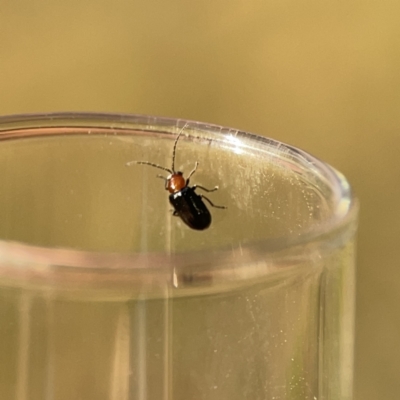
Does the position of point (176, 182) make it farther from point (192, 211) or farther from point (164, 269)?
point (164, 269)

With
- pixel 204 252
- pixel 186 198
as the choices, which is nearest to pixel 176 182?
pixel 186 198

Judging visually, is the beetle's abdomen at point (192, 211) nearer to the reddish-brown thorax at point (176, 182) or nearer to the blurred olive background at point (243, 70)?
the reddish-brown thorax at point (176, 182)

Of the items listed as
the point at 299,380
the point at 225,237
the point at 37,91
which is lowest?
the point at 299,380

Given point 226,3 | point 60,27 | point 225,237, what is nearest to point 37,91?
point 60,27

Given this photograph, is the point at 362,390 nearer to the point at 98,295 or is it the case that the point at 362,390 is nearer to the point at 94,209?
the point at 94,209

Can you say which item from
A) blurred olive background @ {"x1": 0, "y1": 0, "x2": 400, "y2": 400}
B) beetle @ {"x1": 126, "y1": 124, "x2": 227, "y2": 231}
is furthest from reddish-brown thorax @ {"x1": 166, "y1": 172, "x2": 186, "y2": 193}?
blurred olive background @ {"x1": 0, "y1": 0, "x2": 400, "y2": 400}

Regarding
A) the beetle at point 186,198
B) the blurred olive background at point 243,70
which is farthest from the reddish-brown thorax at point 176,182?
the blurred olive background at point 243,70

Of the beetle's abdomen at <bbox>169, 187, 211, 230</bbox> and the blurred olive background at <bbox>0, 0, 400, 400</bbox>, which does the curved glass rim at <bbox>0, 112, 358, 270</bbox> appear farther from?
the blurred olive background at <bbox>0, 0, 400, 400</bbox>
